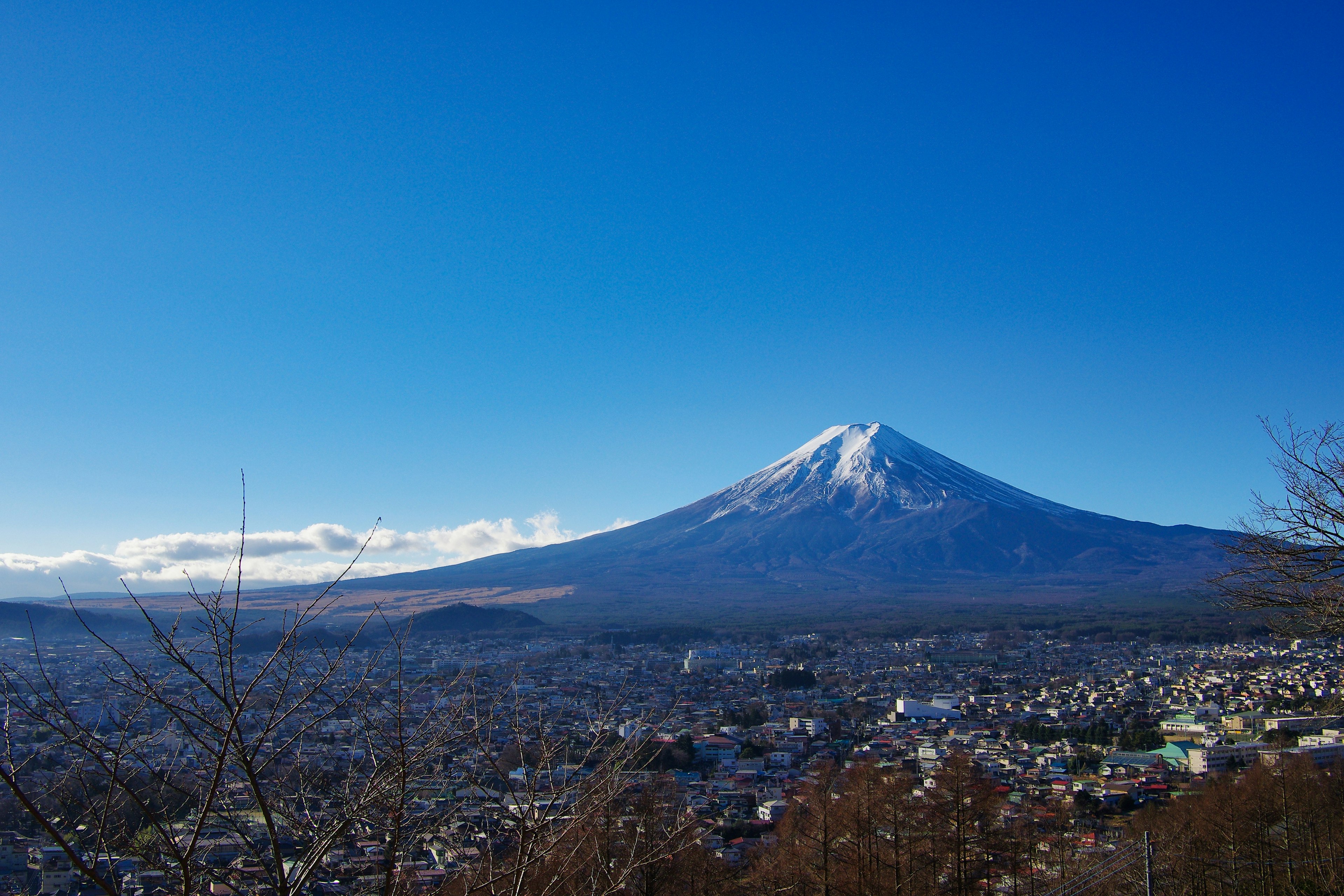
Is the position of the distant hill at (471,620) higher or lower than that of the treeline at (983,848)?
lower

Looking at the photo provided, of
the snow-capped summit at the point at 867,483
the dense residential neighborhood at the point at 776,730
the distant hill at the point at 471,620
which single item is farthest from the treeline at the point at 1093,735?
the snow-capped summit at the point at 867,483

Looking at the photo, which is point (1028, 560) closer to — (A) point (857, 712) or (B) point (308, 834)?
(A) point (857, 712)

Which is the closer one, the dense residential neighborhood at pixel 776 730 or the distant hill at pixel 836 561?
the dense residential neighborhood at pixel 776 730

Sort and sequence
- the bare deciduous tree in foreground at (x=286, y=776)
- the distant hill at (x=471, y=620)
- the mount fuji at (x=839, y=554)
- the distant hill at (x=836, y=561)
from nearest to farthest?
the bare deciduous tree in foreground at (x=286, y=776) → the distant hill at (x=471, y=620) → the distant hill at (x=836, y=561) → the mount fuji at (x=839, y=554)

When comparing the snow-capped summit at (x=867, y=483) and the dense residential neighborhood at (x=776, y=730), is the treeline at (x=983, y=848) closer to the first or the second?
the dense residential neighborhood at (x=776, y=730)

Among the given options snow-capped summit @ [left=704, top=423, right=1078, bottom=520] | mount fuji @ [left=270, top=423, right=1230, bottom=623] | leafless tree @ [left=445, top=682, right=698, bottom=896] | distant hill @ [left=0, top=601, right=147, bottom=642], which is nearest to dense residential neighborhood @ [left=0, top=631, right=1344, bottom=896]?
leafless tree @ [left=445, top=682, right=698, bottom=896]

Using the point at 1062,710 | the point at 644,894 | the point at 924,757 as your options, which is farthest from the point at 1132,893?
the point at 1062,710

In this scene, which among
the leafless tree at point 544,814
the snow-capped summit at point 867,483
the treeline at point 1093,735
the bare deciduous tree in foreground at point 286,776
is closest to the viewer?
the bare deciduous tree in foreground at point 286,776

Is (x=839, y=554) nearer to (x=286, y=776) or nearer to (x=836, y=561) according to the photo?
(x=836, y=561)
